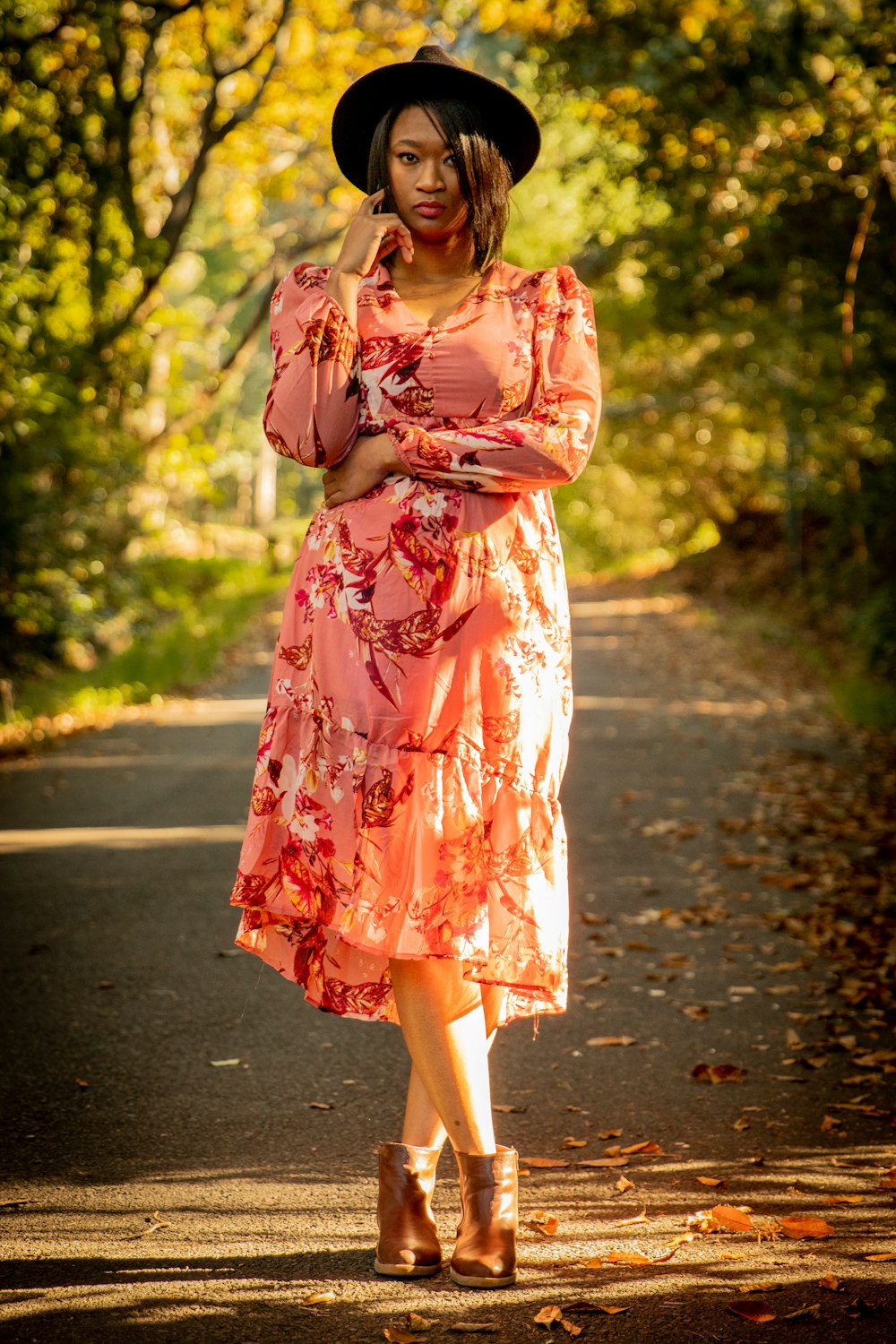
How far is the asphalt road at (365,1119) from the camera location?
9.46 ft

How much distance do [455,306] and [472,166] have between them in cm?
29

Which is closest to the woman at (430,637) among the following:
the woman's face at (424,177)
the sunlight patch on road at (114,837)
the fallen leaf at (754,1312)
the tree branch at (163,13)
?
the woman's face at (424,177)

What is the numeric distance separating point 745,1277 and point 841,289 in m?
9.70

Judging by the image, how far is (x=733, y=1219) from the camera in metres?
3.24

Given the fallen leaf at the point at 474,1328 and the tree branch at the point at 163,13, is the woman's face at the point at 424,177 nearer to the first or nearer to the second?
the fallen leaf at the point at 474,1328

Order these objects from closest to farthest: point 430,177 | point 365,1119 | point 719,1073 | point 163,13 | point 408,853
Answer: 1. point 408,853
2. point 430,177
3. point 365,1119
4. point 719,1073
5. point 163,13

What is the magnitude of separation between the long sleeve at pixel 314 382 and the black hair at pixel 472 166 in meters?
0.30

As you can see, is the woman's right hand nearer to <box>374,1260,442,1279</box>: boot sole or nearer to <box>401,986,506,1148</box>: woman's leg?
<box>401,986,506,1148</box>: woman's leg

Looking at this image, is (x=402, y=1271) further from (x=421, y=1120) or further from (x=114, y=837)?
(x=114, y=837)

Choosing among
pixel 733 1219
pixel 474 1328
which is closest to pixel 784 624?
pixel 733 1219

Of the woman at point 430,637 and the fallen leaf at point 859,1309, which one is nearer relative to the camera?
the fallen leaf at point 859,1309

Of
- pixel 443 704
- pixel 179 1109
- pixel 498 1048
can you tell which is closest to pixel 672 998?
pixel 498 1048

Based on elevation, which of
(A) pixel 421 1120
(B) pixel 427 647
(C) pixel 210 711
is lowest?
(A) pixel 421 1120

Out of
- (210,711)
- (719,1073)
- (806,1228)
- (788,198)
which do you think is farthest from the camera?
(210,711)
